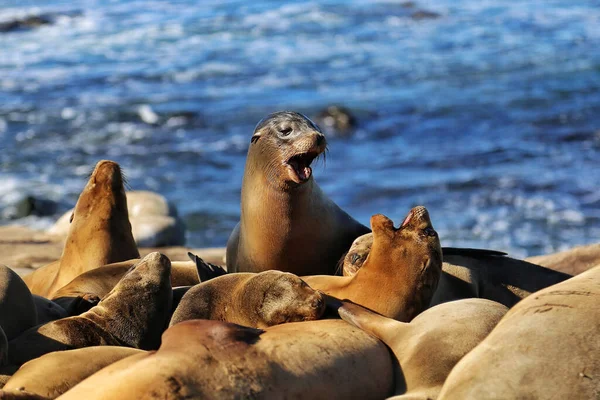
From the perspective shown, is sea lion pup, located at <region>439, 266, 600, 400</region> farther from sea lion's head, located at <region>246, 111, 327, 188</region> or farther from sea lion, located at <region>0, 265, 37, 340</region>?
sea lion's head, located at <region>246, 111, 327, 188</region>

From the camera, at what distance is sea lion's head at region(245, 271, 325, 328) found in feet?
12.3

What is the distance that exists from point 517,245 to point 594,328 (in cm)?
704

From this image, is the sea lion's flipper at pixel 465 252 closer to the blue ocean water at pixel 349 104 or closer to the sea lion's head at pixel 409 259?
the sea lion's head at pixel 409 259

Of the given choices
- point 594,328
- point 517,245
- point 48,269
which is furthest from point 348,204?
point 594,328

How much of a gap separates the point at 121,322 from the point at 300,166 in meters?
1.76

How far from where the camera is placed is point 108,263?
5434 millimetres

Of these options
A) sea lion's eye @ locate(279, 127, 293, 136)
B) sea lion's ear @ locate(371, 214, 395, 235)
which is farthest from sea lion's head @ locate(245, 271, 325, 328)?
sea lion's eye @ locate(279, 127, 293, 136)

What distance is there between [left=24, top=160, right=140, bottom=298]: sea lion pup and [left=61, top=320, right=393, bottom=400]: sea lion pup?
215cm

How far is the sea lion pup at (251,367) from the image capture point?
2865mm

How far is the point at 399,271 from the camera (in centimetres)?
404

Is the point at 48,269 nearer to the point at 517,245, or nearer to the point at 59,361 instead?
the point at 59,361

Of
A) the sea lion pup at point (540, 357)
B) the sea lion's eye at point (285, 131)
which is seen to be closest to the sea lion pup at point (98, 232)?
the sea lion's eye at point (285, 131)

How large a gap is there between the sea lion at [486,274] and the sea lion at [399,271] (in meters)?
0.60

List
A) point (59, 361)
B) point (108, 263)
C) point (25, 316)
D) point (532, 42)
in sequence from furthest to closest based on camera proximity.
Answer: point (532, 42), point (108, 263), point (25, 316), point (59, 361)
